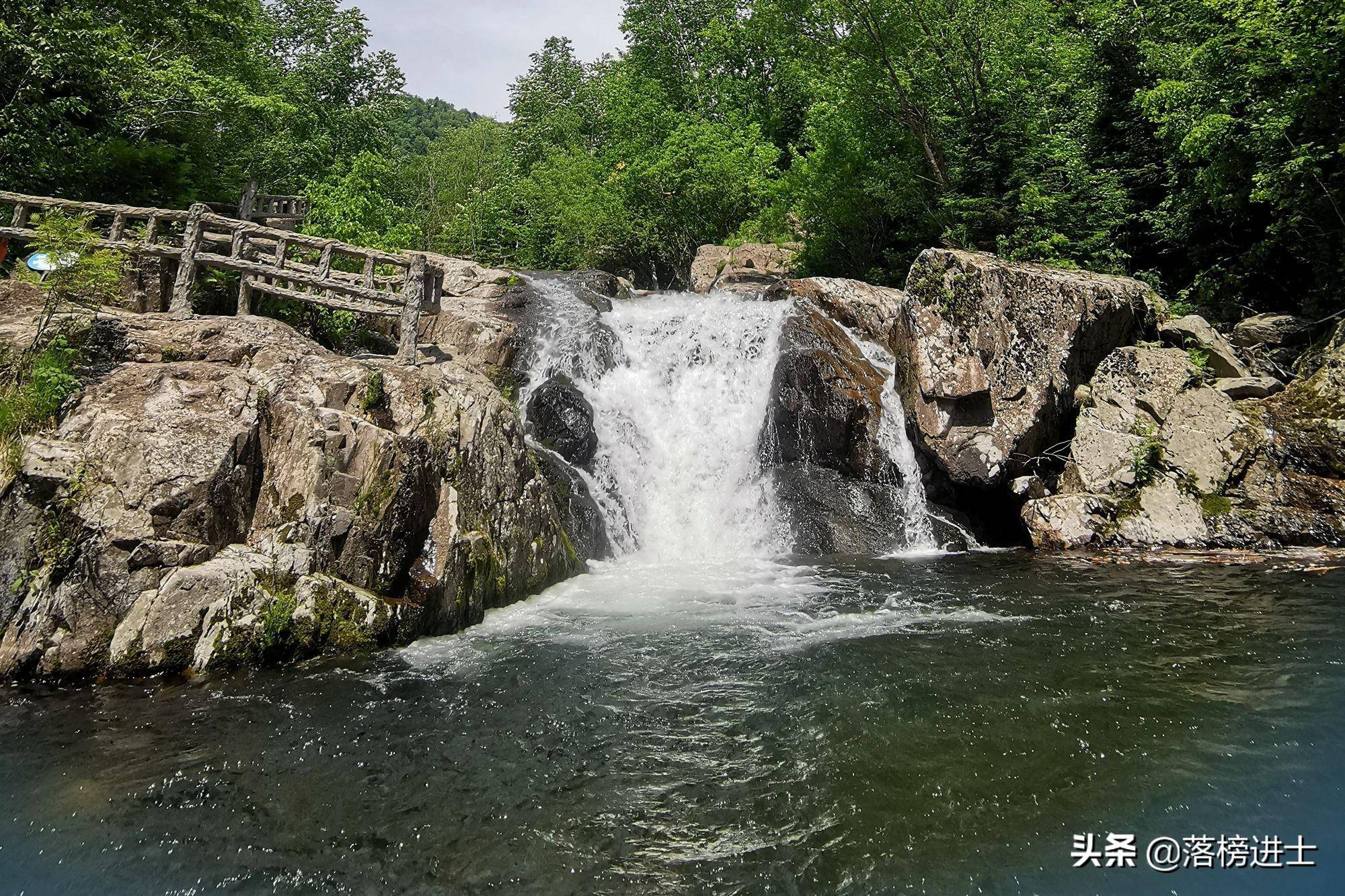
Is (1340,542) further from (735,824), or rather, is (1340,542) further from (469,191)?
(469,191)

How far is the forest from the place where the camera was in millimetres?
15336

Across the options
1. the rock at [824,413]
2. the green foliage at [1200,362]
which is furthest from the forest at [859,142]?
the rock at [824,413]

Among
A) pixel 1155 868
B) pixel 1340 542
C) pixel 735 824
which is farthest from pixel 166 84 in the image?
pixel 1340 542

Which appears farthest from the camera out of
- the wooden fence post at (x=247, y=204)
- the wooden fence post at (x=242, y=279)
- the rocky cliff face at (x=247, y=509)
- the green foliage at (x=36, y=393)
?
the wooden fence post at (x=247, y=204)

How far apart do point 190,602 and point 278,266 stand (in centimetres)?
595

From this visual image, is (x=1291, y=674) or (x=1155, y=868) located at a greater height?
(x=1291, y=674)

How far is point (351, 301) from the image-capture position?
1220 centimetres

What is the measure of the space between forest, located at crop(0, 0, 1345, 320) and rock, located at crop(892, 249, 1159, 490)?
11.1ft

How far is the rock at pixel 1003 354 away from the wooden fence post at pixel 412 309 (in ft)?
31.5

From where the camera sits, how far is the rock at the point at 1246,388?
586 inches

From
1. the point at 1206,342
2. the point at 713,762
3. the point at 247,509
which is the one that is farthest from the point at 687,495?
the point at 1206,342

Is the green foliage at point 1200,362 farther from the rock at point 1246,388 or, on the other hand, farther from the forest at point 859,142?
the forest at point 859,142

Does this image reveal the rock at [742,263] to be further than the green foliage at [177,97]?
Yes

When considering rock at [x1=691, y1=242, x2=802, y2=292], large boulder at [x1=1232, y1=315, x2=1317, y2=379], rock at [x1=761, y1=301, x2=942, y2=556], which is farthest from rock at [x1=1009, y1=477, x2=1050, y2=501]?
rock at [x1=691, y1=242, x2=802, y2=292]
